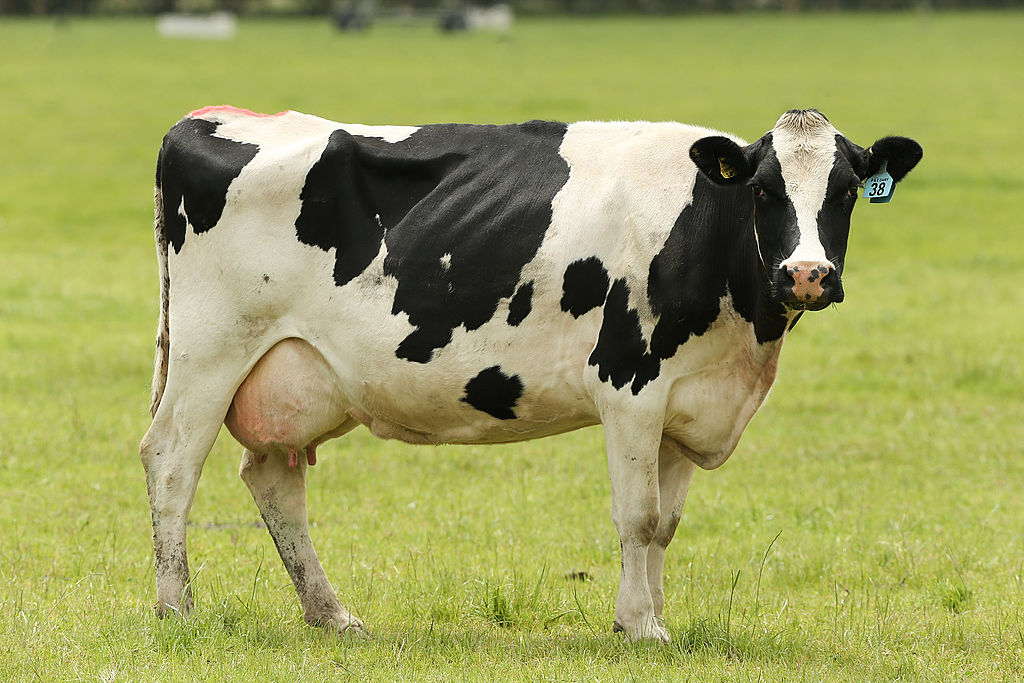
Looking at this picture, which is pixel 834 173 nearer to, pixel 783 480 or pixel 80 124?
pixel 783 480

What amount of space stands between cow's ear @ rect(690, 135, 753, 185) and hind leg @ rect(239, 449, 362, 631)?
253cm

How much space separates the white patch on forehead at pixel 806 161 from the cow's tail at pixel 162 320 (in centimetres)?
314

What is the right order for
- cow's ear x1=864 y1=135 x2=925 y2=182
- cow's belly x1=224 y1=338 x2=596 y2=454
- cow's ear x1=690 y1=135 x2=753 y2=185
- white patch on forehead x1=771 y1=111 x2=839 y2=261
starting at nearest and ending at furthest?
white patch on forehead x1=771 y1=111 x2=839 y2=261 → cow's ear x1=690 y1=135 x2=753 y2=185 → cow's ear x1=864 y1=135 x2=925 y2=182 → cow's belly x1=224 y1=338 x2=596 y2=454

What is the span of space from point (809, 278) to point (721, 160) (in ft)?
2.79

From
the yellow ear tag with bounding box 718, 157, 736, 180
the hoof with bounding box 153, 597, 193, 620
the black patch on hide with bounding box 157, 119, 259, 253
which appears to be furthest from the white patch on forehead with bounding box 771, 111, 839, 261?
the hoof with bounding box 153, 597, 193, 620

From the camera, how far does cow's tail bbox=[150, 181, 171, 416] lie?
7.33 meters

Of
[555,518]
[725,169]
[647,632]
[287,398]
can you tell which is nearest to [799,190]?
[725,169]

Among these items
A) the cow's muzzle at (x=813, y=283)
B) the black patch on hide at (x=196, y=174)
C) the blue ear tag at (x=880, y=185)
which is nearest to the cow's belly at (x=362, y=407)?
the black patch on hide at (x=196, y=174)

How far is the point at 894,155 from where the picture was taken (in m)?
6.59

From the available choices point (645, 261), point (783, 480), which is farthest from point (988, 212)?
point (645, 261)

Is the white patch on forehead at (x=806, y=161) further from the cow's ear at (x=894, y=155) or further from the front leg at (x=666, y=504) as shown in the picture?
the front leg at (x=666, y=504)

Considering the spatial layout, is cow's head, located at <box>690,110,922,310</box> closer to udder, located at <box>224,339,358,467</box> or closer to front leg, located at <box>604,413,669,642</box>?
front leg, located at <box>604,413,669,642</box>

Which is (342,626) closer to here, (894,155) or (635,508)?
(635,508)

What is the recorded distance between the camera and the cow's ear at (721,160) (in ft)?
20.9
